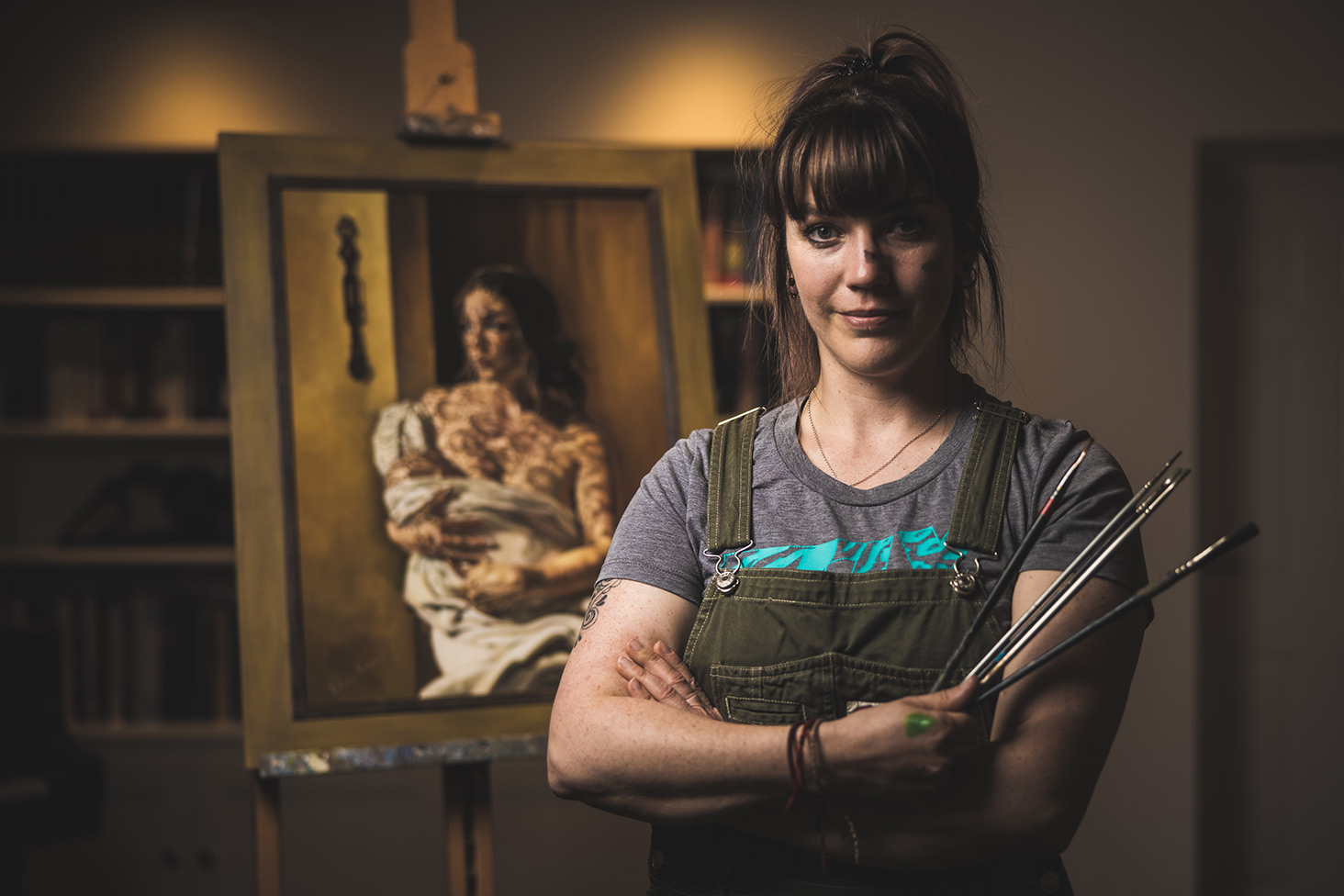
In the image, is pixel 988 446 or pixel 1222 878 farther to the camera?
pixel 1222 878

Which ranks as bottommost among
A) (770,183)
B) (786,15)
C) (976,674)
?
(976,674)

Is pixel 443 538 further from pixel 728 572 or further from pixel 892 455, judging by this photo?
pixel 892 455

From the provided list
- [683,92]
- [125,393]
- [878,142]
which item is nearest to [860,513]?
[878,142]

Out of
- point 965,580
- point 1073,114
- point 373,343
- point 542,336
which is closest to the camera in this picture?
point 965,580

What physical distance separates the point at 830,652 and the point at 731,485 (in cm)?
22

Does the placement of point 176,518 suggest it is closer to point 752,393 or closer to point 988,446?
point 752,393

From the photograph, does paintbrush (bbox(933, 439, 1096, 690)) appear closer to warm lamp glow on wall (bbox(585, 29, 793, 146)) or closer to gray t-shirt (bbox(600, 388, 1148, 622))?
gray t-shirt (bbox(600, 388, 1148, 622))

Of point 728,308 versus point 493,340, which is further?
point 728,308

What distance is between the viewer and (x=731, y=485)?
46.1 inches

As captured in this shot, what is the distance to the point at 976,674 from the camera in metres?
0.98

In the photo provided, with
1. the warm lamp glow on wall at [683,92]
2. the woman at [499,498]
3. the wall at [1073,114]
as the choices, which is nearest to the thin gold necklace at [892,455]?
the woman at [499,498]

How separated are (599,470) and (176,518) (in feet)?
5.48

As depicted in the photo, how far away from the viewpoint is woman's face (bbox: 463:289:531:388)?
6.70ft

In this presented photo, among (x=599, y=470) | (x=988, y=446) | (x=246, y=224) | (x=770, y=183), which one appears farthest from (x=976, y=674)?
(x=246, y=224)
